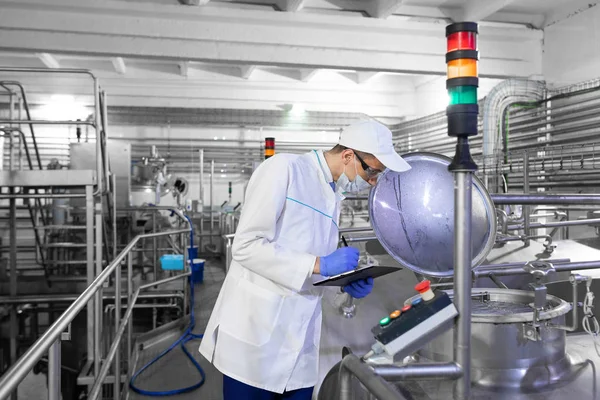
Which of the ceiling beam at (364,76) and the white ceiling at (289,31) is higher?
the ceiling beam at (364,76)

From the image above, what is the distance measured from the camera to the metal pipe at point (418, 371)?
0.80m

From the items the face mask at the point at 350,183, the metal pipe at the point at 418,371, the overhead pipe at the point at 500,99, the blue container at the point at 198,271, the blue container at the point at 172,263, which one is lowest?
the blue container at the point at 198,271

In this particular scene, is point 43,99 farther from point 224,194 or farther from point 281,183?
point 281,183

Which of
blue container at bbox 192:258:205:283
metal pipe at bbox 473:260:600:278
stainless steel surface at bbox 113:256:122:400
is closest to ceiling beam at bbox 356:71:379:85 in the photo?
blue container at bbox 192:258:205:283

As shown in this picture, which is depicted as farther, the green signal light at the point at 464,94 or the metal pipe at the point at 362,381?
the green signal light at the point at 464,94

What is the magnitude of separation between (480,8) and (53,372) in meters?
4.50

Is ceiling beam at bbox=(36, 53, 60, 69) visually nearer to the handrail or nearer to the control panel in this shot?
the handrail

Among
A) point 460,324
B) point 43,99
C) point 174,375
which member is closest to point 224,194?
point 43,99

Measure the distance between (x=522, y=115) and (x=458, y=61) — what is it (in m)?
4.64

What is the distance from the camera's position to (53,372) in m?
1.08

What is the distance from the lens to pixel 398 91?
26.7ft

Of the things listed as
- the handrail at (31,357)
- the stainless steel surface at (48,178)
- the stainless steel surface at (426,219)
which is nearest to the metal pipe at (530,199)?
the stainless steel surface at (426,219)

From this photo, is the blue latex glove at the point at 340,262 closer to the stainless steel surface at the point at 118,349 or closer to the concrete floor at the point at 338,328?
the concrete floor at the point at 338,328

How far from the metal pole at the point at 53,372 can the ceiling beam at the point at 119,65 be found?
5.93m
